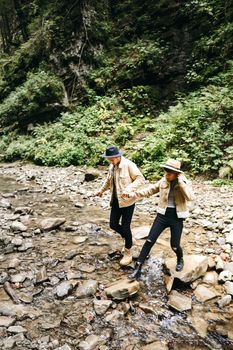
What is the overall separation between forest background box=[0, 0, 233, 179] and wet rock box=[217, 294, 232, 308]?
6.27 m

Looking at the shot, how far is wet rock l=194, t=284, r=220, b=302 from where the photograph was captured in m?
4.82

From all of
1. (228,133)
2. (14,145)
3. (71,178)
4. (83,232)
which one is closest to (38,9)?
(14,145)

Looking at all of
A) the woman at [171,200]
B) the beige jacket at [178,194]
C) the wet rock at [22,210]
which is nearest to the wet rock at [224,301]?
the woman at [171,200]

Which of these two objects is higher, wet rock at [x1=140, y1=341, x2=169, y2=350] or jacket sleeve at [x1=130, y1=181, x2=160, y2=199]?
jacket sleeve at [x1=130, y1=181, x2=160, y2=199]

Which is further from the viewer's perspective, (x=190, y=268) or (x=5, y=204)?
(x=5, y=204)

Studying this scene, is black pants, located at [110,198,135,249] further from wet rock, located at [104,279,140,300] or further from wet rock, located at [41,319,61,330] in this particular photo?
wet rock, located at [41,319,61,330]

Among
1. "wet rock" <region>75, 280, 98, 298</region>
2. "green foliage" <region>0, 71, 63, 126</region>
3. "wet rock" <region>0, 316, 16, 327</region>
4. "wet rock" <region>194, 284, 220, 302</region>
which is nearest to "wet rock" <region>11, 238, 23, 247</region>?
"wet rock" <region>75, 280, 98, 298</region>

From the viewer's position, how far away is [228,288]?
499cm

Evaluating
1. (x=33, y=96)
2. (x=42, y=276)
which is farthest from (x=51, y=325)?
(x=33, y=96)

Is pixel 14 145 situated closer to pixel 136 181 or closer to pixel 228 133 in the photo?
pixel 228 133

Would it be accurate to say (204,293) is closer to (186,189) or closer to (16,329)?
(186,189)

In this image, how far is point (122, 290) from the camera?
15.6ft

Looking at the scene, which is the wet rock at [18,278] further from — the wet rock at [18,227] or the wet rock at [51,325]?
the wet rock at [18,227]

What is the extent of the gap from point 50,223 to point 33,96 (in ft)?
43.4
